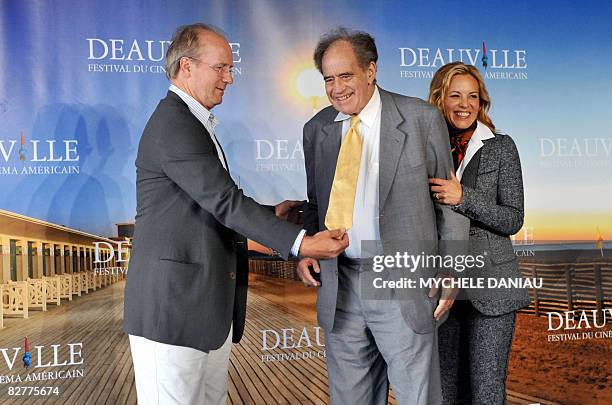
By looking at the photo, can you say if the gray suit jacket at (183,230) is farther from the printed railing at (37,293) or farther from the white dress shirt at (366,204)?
the printed railing at (37,293)

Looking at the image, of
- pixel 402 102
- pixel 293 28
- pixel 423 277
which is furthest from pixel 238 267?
pixel 293 28

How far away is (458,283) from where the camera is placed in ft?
7.43

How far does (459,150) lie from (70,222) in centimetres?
187

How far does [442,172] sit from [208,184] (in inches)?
31.9

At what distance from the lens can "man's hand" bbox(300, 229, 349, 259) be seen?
80.8 inches

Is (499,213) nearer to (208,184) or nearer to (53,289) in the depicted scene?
(208,184)

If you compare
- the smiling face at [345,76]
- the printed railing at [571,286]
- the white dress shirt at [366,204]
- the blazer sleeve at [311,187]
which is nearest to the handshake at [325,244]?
the white dress shirt at [366,204]

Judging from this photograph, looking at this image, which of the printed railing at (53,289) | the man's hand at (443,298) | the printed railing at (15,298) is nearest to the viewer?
the man's hand at (443,298)

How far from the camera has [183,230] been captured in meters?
2.04

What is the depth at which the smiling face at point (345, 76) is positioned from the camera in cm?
221

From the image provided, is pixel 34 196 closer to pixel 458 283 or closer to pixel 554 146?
pixel 458 283

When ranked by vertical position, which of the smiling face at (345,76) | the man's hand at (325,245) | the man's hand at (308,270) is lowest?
the man's hand at (308,270)

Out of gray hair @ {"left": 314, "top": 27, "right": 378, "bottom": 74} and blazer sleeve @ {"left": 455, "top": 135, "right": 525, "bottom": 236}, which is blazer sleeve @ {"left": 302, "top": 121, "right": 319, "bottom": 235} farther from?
blazer sleeve @ {"left": 455, "top": 135, "right": 525, "bottom": 236}

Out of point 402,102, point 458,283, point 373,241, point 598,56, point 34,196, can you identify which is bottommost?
point 458,283
